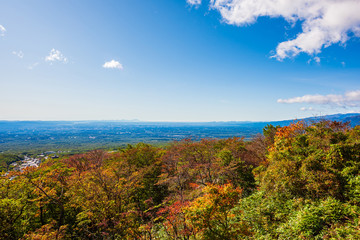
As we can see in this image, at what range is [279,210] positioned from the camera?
11977 mm

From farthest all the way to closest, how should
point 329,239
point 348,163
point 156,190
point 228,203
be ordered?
point 156,190 < point 348,163 < point 228,203 < point 329,239

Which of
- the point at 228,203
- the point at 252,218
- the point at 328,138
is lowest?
the point at 252,218

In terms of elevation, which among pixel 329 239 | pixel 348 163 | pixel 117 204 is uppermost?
pixel 348 163

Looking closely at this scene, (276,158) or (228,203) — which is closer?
(228,203)

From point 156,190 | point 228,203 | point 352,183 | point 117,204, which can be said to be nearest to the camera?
point 228,203

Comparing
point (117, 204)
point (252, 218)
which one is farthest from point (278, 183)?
point (117, 204)

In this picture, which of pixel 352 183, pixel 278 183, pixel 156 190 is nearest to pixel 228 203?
pixel 278 183

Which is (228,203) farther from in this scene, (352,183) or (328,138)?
(328,138)

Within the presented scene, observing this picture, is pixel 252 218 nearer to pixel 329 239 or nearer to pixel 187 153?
pixel 329 239

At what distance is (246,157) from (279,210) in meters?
19.6

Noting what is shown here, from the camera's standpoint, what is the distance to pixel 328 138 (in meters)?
14.1

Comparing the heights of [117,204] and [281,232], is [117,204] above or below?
below

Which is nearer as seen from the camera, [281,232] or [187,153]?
[281,232]

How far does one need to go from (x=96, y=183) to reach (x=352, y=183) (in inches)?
831
